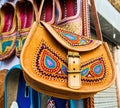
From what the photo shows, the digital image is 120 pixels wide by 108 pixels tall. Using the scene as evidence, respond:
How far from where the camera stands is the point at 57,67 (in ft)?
3.14

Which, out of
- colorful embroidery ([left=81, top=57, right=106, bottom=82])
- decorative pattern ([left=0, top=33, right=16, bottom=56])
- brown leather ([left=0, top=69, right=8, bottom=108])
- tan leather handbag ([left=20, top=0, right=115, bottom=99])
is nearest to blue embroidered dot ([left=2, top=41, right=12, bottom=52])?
decorative pattern ([left=0, top=33, right=16, bottom=56])

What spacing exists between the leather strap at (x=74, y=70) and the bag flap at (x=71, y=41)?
28 millimetres

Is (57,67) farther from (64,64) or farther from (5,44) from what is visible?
(5,44)

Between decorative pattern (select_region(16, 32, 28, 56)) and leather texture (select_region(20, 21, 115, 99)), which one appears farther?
decorative pattern (select_region(16, 32, 28, 56))

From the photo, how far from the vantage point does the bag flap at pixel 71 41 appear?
39.3 inches

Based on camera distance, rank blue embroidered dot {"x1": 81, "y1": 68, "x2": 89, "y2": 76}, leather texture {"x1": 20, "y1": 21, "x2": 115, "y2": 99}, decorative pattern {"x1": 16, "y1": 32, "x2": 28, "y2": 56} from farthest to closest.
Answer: decorative pattern {"x1": 16, "y1": 32, "x2": 28, "y2": 56} → blue embroidered dot {"x1": 81, "y1": 68, "x2": 89, "y2": 76} → leather texture {"x1": 20, "y1": 21, "x2": 115, "y2": 99}

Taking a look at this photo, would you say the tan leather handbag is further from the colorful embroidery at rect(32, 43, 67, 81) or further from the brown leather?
the brown leather

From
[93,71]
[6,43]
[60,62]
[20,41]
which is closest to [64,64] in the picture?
[60,62]

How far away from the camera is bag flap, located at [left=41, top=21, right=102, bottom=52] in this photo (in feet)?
3.27

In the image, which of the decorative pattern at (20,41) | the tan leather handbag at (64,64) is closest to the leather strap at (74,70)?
the tan leather handbag at (64,64)

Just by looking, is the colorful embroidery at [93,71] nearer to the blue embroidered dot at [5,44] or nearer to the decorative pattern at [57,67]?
the decorative pattern at [57,67]

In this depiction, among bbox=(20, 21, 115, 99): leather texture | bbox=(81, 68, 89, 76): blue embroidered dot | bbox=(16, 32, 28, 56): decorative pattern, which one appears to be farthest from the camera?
bbox=(16, 32, 28, 56): decorative pattern

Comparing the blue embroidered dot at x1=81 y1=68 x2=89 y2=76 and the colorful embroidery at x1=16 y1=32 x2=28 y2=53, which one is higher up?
the colorful embroidery at x1=16 y1=32 x2=28 y2=53

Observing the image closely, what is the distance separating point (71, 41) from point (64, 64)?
0.10 m
